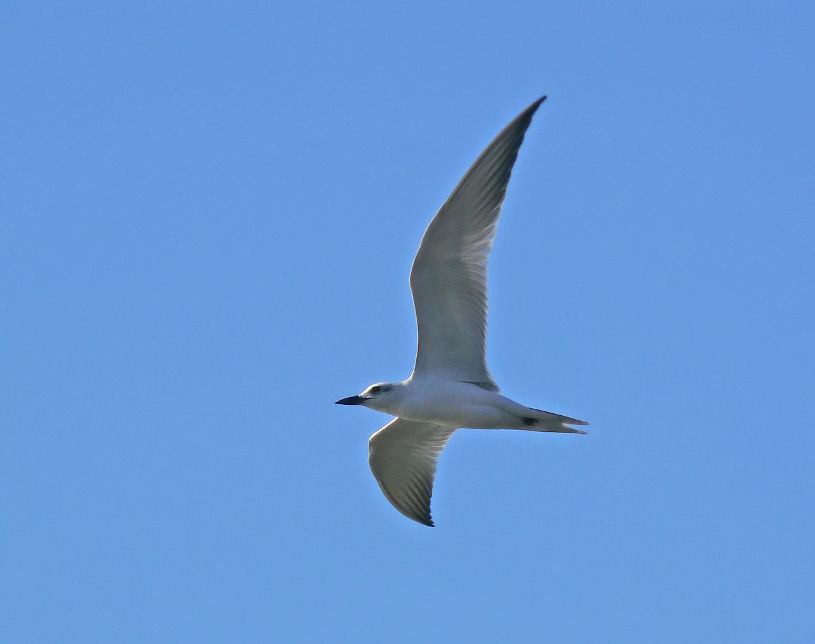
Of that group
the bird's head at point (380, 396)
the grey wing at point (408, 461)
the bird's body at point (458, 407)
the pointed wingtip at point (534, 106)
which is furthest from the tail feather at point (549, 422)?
the pointed wingtip at point (534, 106)

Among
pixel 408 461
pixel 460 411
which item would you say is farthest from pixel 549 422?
pixel 408 461

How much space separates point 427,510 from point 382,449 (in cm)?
93

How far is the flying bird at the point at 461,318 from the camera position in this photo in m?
11.5

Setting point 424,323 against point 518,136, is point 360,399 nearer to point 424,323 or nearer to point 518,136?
point 424,323

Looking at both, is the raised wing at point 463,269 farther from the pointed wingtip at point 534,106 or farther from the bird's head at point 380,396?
the bird's head at point 380,396

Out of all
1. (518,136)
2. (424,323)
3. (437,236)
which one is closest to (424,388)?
(424,323)

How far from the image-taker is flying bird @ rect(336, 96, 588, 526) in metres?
11.5

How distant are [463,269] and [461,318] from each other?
1.95 feet

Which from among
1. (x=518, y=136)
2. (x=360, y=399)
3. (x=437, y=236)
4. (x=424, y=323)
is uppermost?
(x=518, y=136)

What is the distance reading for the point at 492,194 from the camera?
38.1ft

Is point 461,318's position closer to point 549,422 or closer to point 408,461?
point 549,422

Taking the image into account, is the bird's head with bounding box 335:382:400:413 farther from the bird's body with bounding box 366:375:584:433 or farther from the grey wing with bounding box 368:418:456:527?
the grey wing with bounding box 368:418:456:527

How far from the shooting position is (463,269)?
39.3ft

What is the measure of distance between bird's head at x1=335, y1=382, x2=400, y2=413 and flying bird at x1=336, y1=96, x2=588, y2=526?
1 centimetres
